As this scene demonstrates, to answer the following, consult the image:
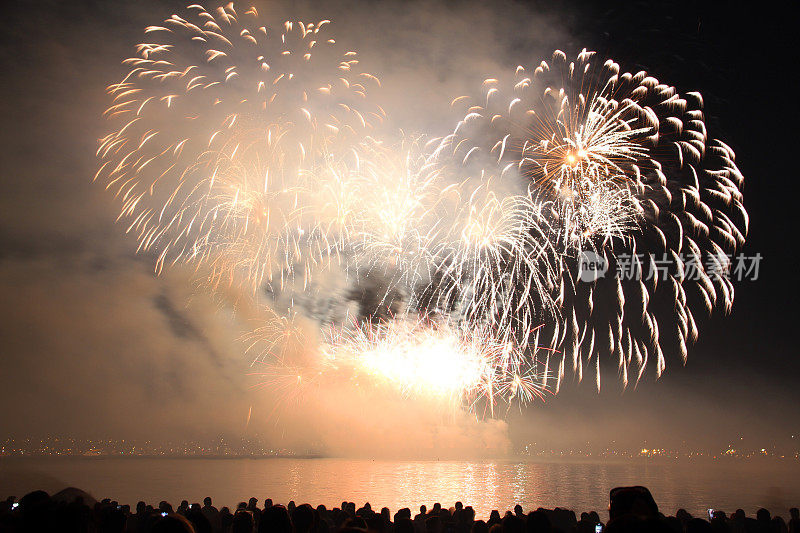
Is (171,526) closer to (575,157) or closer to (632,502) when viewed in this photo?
(632,502)

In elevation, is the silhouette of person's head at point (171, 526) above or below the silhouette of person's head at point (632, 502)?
below

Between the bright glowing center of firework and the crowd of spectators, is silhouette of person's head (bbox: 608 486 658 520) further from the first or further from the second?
the bright glowing center of firework

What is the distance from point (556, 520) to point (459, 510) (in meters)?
2.09

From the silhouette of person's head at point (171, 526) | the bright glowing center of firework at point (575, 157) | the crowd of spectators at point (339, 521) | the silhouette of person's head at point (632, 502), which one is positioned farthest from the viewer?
the bright glowing center of firework at point (575, 157)

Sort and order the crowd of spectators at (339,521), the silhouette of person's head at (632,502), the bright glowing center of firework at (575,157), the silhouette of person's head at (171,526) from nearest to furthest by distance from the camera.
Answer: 1. the silhouette of person's head at (632,502)
2. the crowd of spectators at (339,521)
3. the silhouette of person's head at (171,526)
4. the bright glowing center of firework at (575,157)

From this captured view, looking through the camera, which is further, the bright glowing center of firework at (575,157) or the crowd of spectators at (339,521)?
the bright glowing center of firework at (575,157)

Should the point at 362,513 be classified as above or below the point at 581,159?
below

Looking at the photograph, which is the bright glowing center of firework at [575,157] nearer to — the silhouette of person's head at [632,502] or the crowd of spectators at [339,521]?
the crowd of spectators at [339,521]

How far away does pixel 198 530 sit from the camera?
5.83m

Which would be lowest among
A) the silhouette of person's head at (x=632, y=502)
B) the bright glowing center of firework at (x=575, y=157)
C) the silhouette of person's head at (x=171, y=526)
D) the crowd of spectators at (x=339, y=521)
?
the crowd of spectators at (x=339, y=521)

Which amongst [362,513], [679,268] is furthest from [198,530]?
[679,268]

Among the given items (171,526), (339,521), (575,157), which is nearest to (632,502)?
(171,526)

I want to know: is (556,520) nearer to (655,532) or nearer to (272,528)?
(272,528)

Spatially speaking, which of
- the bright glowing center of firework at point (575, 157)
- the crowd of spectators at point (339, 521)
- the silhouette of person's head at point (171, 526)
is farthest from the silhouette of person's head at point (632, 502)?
the bright glowing center of firework at point (575, 157)
